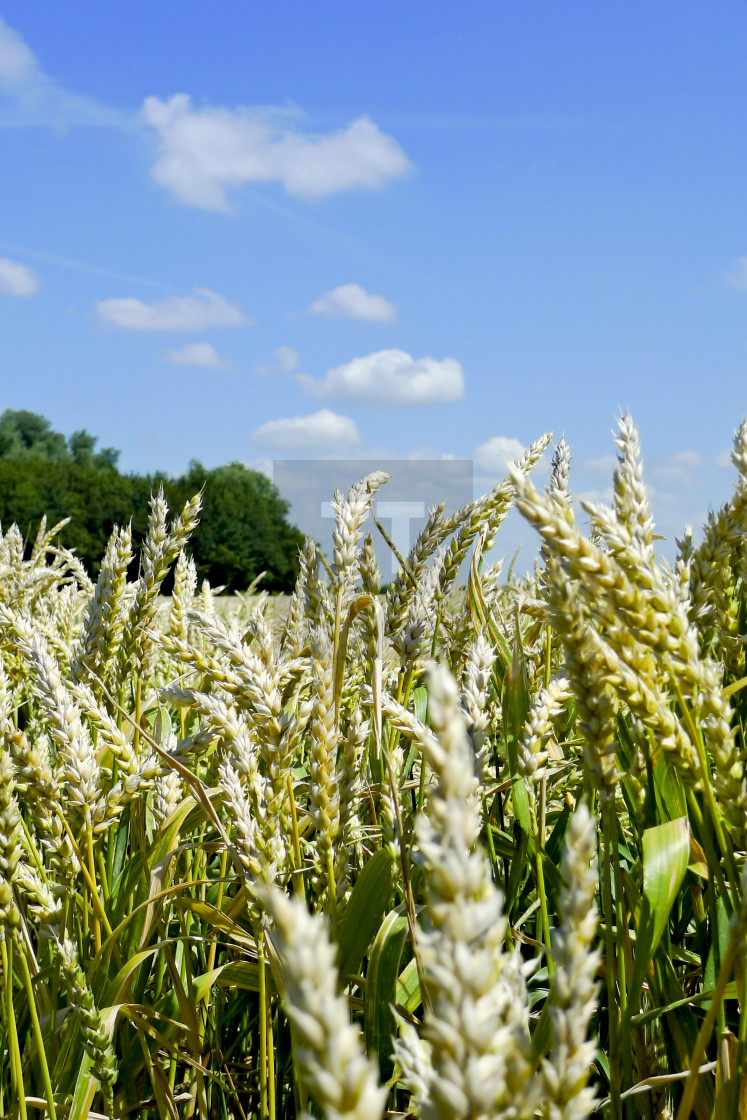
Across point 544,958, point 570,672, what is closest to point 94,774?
point 570,672

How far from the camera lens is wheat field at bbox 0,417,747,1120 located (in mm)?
519

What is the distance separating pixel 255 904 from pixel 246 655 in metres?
0.31

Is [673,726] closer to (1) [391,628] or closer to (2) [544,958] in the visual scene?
(1) [391,628]

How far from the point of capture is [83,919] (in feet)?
5.32

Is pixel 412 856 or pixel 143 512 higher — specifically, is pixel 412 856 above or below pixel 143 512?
below

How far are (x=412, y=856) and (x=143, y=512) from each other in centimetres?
4639

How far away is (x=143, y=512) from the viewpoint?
1811 inches

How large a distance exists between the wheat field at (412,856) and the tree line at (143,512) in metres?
34.3

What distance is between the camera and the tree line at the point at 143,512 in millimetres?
43344

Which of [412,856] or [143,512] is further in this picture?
[143,512]

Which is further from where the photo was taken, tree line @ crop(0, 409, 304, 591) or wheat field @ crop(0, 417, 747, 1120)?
tree line @ crop(0, 409, 304, 591)

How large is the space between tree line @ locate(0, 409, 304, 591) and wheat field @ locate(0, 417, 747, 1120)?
113 feet

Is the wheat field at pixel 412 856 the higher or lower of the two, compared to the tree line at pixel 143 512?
lower

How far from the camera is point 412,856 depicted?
132cm
